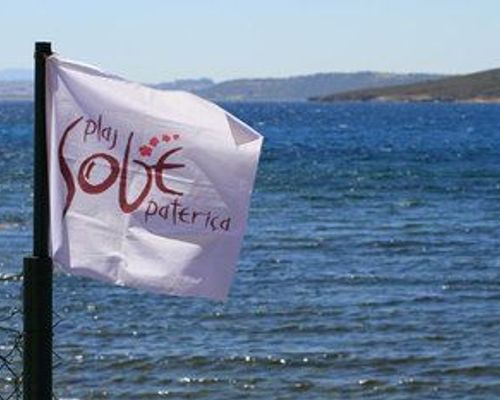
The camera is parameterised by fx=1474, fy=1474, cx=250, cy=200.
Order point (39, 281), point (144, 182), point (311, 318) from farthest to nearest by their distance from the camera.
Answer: point (311, 318)
point (39, 281)
point (144, 182)

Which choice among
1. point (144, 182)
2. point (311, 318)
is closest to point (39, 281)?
point (144, 182)

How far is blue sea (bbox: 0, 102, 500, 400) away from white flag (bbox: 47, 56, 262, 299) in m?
11.1

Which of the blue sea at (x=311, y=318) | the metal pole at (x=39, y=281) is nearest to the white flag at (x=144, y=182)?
the metal pole at (x=39, y=281)

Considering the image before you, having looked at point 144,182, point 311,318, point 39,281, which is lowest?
point 311,318

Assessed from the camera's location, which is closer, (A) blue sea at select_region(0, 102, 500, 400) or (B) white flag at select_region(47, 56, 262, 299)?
(B) white flag at select_region(47, 56, 262, 299)

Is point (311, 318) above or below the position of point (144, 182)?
below

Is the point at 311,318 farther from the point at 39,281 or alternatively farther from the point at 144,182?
the point at 144,182

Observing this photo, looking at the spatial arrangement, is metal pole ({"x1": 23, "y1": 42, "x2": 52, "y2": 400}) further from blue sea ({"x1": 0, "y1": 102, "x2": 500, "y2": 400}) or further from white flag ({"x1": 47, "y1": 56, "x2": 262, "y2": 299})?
blue sea ({"x1": 0, "y1": 102, "x2": 500, "y2": 400})

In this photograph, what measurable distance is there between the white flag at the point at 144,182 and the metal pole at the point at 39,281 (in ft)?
0.14

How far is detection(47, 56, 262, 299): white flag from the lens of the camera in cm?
587

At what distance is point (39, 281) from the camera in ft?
20.0

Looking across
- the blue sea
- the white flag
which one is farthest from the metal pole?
the blue sea

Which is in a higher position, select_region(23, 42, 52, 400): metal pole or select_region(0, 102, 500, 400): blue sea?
select_region(23, 42, 52, 400): metal pole

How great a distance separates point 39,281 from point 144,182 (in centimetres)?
63
